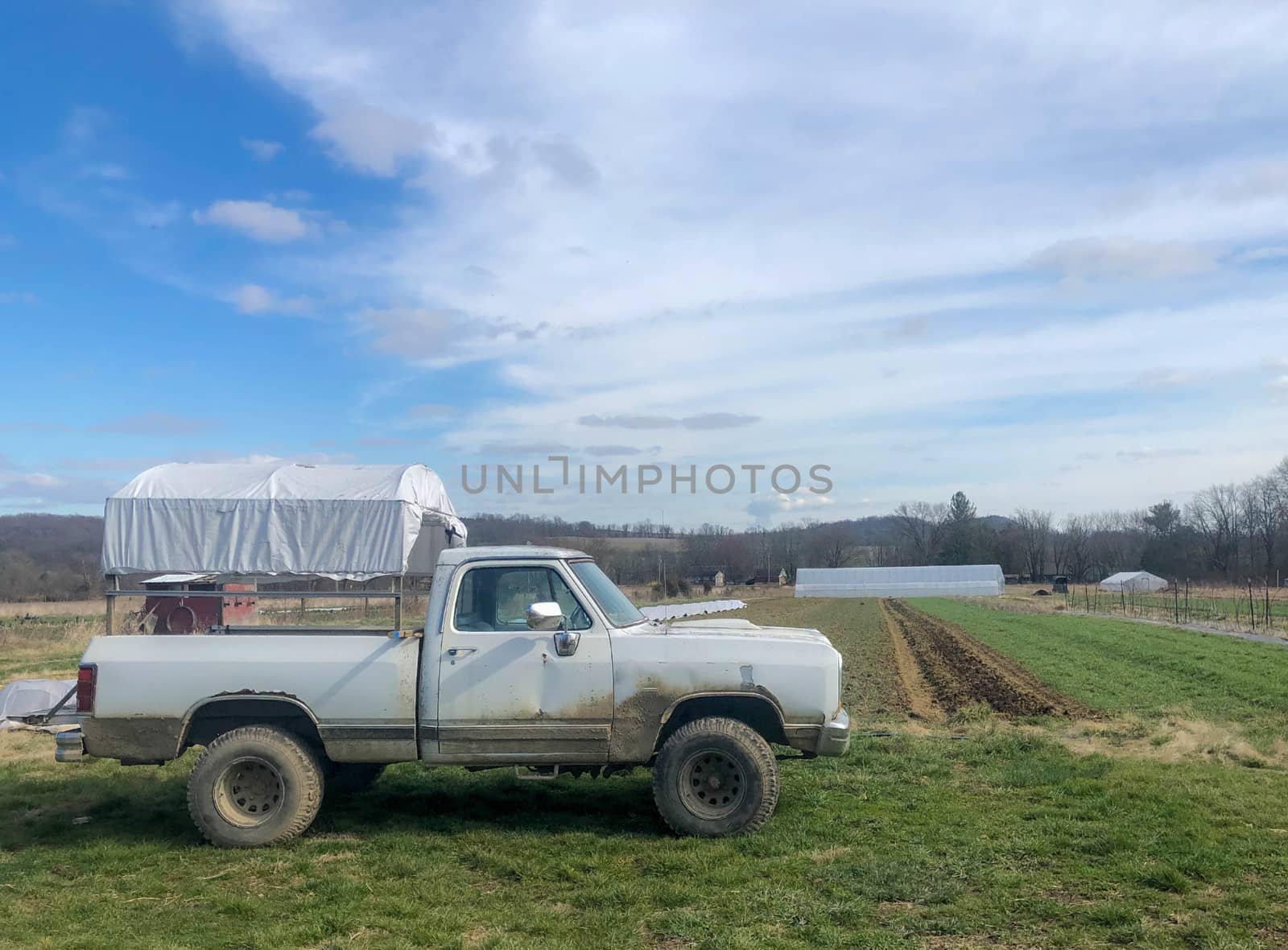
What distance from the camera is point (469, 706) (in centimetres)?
697

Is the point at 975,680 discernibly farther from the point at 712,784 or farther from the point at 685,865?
the point at 685,865

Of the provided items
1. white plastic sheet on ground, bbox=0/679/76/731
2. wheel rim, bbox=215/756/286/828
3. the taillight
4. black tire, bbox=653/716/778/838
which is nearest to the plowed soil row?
black tire, bbox=653/716/778/838

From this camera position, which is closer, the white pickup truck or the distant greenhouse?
the white pickup truck

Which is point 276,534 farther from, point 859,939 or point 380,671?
point 859,939

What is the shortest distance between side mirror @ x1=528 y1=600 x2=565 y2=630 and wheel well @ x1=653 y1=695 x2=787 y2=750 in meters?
1.12

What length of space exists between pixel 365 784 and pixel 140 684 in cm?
234

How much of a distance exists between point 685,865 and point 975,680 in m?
13.5

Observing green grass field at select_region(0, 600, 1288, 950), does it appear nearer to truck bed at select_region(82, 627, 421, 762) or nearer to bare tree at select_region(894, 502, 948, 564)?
truck bed at select_region(82, 627, 421, 762)

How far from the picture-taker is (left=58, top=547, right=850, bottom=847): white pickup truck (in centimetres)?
693

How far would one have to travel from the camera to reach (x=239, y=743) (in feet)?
23.0

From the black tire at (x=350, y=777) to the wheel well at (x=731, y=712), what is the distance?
8.92ft

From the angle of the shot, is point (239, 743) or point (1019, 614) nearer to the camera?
point (239, 743)

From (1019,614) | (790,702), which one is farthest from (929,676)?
(1019,614)

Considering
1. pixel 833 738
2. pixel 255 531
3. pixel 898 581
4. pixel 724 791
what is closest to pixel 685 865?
pixel 724 791
